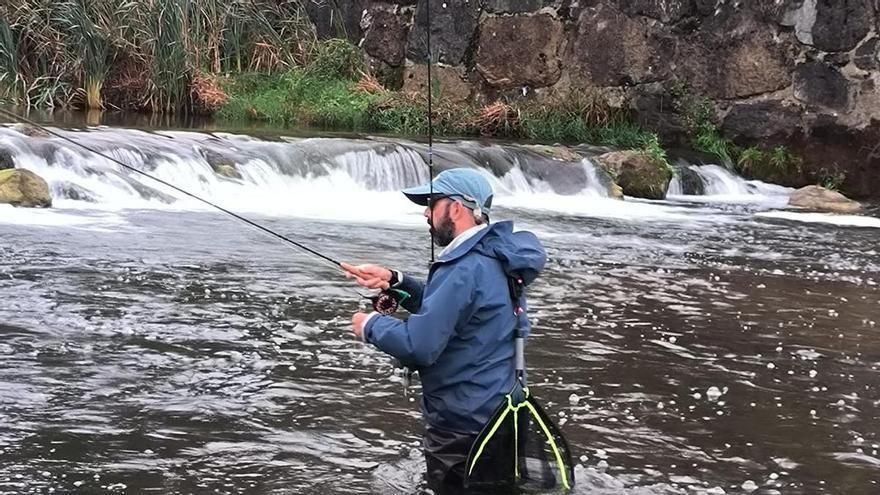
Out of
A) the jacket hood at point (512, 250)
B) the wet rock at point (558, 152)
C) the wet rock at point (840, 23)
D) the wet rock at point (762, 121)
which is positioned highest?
the wet rock at point (840, 23)

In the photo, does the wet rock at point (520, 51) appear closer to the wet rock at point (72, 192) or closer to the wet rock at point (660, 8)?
the wet rock at point (660, 8)

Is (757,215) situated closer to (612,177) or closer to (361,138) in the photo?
(612,177)

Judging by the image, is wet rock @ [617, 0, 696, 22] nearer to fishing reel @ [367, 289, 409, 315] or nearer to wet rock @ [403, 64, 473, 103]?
wet rock @ [403, 64, 473, 103]

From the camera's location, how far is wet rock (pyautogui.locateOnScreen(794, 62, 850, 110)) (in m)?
17.5

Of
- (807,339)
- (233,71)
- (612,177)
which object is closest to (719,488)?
(807,339)

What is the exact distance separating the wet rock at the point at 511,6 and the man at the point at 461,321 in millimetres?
16295

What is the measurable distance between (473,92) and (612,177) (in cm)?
499

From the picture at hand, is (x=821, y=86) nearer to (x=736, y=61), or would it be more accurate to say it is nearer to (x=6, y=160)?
(x=736, y=61)

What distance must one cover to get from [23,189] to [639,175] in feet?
26.7

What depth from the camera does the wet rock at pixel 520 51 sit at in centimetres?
1995

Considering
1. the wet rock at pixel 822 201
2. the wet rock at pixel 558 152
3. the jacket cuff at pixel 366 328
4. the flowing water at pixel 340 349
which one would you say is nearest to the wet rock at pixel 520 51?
the wet rock at pixel 558 152

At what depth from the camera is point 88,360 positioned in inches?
240

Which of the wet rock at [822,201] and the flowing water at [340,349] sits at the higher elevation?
the wet rock at [822,201]

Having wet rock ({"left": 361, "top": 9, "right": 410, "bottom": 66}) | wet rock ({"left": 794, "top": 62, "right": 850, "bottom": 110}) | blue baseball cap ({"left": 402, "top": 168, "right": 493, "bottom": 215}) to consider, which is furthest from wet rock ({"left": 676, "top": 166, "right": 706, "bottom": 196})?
blue baseball cap ({"left": 402, "top": 168, "right": 493, "bottom": 215})
